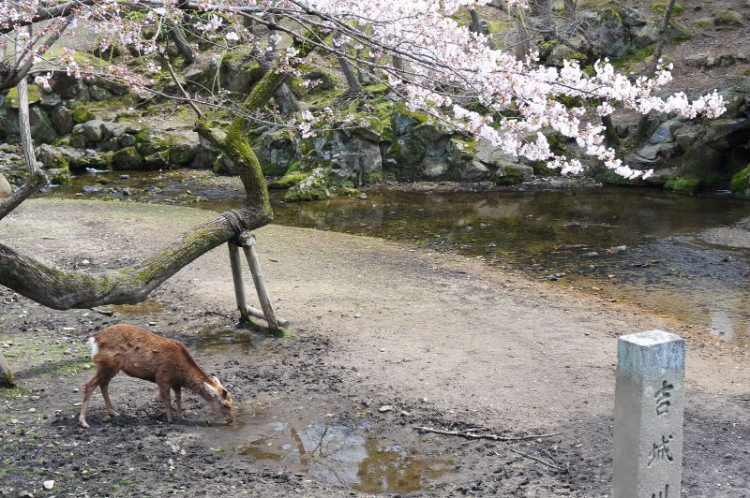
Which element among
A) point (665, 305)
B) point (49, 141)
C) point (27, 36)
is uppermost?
point (27, 36)

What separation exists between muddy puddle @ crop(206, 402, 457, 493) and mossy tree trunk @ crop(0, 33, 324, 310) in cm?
194

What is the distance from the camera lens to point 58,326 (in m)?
Result: 9.03

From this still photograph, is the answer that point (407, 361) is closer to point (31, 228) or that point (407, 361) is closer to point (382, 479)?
point (382, 479)

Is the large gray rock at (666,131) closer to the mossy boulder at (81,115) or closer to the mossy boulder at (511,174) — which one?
the mossy boulder at (511,174)

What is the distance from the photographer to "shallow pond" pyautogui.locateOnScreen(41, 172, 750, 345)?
1198 cm

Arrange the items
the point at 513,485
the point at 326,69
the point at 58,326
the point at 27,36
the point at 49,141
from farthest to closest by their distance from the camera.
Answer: the point at 326,69 < the point at 49,141 < the point at 58,326 < the point at 27,36 < the point at 513,485

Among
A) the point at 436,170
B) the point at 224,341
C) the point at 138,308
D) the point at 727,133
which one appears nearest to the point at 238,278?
the point at 224,341

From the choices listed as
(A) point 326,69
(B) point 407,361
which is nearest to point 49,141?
(A) point 326,69

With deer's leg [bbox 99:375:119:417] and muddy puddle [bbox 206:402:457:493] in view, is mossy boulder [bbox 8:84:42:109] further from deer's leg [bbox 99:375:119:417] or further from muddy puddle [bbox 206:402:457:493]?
muddy puddle [bbox 206:402:457:493]

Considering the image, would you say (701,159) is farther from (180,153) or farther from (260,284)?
(180,153)

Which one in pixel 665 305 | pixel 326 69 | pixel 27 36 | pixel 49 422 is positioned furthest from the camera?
pixel 326 69

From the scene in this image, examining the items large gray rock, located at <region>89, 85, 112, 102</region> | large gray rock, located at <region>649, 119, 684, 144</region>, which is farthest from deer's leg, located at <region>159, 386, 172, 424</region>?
large gray rock, located at <region>89, 85, 112, 102</region>

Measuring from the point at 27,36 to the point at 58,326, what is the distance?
3.55m

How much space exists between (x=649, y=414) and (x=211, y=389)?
152 inches
